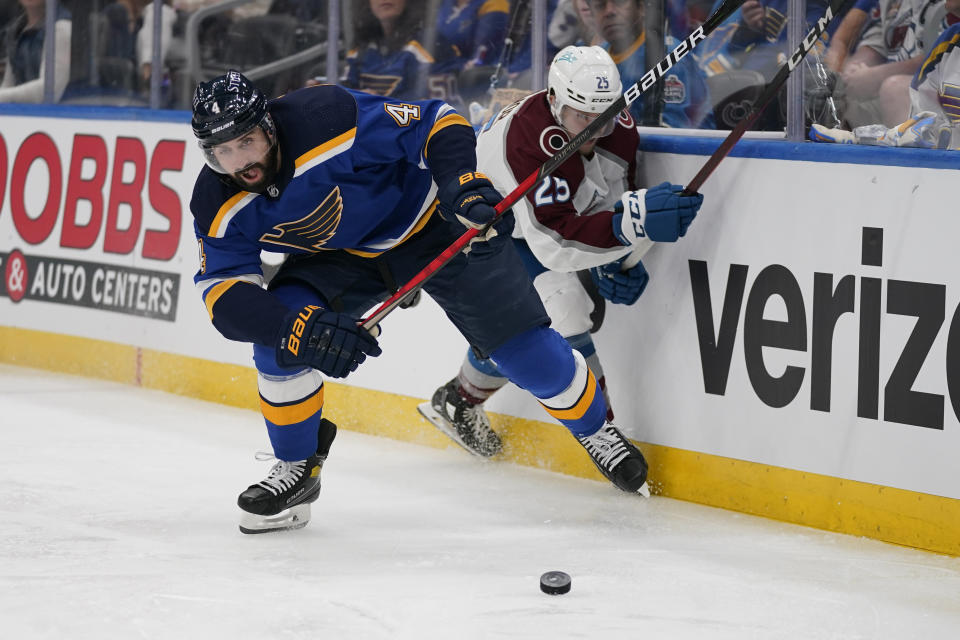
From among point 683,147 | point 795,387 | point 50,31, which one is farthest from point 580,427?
point 50,31

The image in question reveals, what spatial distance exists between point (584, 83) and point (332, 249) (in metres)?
0.78

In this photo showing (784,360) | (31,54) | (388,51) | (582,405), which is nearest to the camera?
(784,360)

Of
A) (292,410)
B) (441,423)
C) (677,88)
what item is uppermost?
(677,88)

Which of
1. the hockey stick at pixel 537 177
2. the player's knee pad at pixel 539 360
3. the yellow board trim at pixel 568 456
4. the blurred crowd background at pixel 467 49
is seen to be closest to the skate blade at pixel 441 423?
the yellow board trim at pixel 568 456

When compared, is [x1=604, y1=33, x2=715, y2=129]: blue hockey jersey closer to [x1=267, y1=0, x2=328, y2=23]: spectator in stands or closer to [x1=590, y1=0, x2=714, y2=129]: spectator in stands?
[x1=590, y1=0, x2=714, y2=129]: spectator in stands

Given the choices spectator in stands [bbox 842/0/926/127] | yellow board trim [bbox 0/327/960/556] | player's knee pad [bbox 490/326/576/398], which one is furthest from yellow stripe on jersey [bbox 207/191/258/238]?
spectator in stands [bbox 842/0/926/127]

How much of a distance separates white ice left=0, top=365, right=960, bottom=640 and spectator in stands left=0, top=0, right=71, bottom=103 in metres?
2.00

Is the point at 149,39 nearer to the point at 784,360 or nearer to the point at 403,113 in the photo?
the point at 403,113

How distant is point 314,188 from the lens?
119 inches

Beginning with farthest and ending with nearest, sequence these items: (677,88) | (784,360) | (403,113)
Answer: (677,88)
(784,360)
(403,113)

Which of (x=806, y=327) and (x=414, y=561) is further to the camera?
(x=806, y=327)

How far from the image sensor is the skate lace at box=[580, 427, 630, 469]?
3.47 m

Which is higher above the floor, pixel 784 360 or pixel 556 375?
pixel 784 360

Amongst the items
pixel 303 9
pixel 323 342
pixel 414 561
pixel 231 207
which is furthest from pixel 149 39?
pixel 414 561
